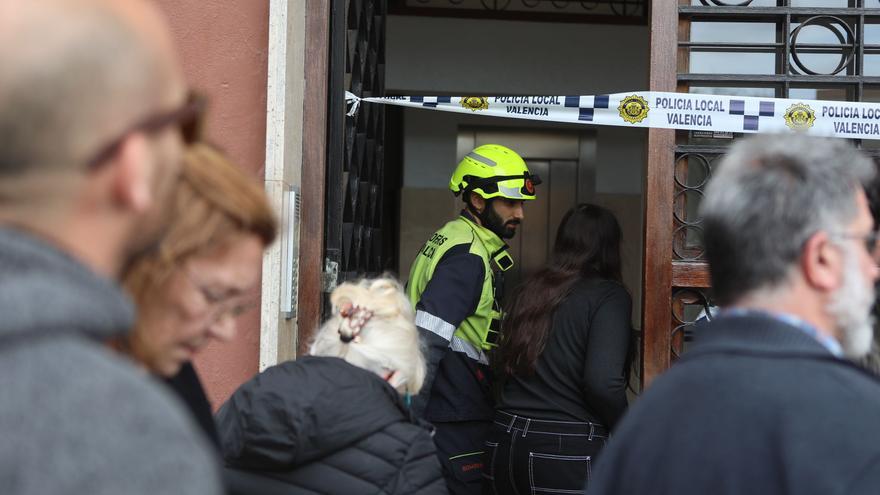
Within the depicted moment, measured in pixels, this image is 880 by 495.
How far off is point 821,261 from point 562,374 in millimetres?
2425

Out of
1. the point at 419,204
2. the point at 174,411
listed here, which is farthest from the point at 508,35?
the point at 174,411

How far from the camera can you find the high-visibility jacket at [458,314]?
4180 mm

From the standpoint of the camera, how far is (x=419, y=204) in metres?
8.45

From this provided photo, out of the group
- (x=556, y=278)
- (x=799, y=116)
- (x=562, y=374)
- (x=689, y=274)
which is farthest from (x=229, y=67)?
(x=799, y=116)

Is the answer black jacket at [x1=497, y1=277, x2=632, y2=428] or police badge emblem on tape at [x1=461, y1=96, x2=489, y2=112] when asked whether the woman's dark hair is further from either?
police badge emblem on tape at [x1=461, y1=96, x2=489, y2=112]

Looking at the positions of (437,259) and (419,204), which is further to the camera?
(419,204)

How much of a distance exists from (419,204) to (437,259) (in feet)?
13.2

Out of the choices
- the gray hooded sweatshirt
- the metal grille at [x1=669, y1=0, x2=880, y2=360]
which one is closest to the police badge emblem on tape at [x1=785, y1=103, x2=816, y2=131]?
the metal grille at [x1=669, y1=0, x2=880, y2=360]

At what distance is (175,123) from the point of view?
45.0 inches

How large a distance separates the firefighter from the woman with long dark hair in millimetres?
194

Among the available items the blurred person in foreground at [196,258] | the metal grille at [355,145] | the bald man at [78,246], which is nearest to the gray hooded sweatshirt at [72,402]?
the bald man at [78,246]

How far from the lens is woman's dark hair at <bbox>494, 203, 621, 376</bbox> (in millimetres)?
4109

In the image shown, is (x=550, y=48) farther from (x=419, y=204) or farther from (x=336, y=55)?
(x=336, y=55)

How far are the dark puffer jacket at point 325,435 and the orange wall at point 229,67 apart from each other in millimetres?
1655
